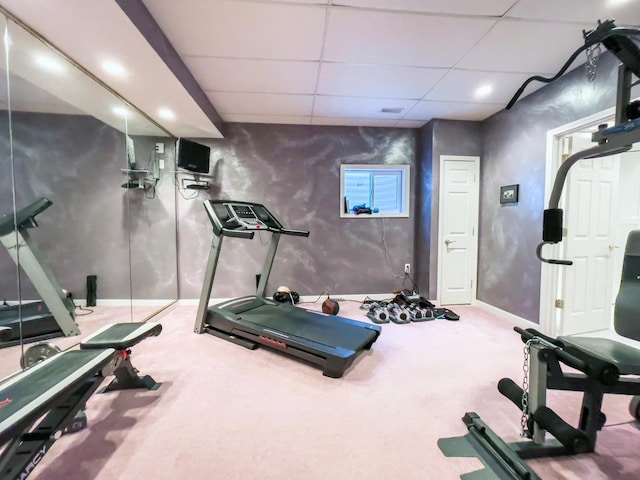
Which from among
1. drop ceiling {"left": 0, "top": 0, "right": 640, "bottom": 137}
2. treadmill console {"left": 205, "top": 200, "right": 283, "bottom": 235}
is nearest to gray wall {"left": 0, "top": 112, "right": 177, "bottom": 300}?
drop ceiling {"left": 0, "top": 0, "right": 640, "bottom": 137}

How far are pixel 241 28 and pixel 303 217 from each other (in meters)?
2.37

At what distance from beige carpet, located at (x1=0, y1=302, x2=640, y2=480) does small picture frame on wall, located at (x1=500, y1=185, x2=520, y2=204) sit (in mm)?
1691

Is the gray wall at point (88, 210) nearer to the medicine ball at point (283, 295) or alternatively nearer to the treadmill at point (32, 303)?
the treadmill at point (32, 303)

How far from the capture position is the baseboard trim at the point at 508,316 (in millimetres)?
3002

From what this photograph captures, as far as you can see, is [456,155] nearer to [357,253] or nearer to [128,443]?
[357,253]

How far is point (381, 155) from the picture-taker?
4.02m

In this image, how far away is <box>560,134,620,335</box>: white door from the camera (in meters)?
2.68

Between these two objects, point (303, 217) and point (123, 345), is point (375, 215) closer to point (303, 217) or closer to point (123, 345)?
point (303, 217)

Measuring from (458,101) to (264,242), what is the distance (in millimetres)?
3042

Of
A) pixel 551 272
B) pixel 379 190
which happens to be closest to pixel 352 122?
pixel 379 190

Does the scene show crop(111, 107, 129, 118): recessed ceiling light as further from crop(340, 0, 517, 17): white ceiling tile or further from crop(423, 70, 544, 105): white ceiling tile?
crop(423, 70, 544, 105): white ceiling tile

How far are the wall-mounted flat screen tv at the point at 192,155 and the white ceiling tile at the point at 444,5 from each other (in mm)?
2389

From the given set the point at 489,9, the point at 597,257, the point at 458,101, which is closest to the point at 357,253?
the point at 458,101

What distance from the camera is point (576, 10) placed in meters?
1.81
